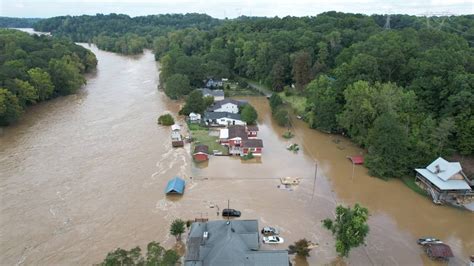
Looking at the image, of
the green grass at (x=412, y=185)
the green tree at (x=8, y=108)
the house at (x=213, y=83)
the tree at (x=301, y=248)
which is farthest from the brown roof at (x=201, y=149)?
the house at (x=213, y=83)

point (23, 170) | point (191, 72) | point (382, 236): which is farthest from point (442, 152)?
point (191, 72)

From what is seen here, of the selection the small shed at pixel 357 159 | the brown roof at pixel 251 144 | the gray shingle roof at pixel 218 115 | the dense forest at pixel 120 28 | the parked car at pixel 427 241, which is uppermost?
the dense forest at pixel 120 28

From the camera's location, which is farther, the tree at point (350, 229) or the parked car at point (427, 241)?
the parked car at point (427, 241)

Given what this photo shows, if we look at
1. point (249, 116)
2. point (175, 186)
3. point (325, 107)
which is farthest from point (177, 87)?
point (175, 186)

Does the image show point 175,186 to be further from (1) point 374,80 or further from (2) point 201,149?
(1) point 374,80

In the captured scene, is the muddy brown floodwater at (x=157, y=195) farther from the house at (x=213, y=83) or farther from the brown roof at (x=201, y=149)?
the house at (x=213, y=83)

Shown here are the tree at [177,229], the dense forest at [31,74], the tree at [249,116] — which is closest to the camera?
the tree at [177,229]

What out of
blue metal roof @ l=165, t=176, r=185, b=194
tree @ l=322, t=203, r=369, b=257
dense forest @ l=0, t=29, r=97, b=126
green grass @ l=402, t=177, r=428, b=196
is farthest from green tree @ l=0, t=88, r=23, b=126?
green grass @ l=402, t=177, r=428, b=196

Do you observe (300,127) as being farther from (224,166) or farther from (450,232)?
(450,232)
